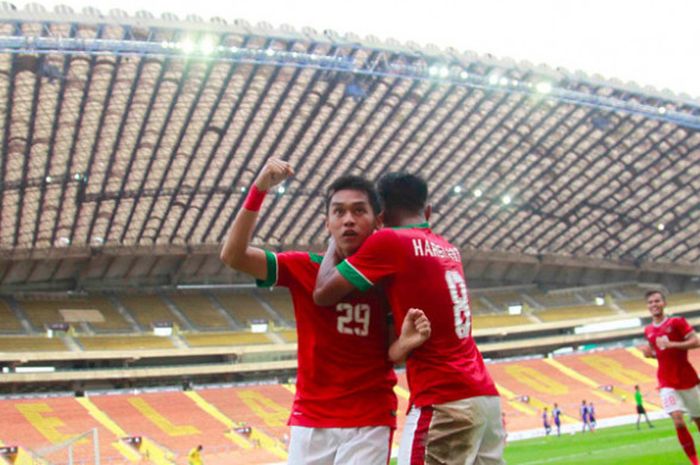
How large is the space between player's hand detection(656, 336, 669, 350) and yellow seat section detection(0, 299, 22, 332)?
151 ft

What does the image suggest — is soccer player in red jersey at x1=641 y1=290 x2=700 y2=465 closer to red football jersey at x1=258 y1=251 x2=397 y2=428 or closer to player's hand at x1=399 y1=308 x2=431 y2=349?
red football jersey at x1=258 y1=251 x2=397 y2=428

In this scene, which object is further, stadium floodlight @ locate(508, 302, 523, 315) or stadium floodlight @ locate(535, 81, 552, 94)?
stadium floodlight @ locate(508, 302, 523, 315)

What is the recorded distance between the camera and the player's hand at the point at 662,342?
1062 centimetres

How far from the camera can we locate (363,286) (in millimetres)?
5012

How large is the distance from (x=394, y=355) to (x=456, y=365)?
363mm

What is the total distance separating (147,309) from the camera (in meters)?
57.7

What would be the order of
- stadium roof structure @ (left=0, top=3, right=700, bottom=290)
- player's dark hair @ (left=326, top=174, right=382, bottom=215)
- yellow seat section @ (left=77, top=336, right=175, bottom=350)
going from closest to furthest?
player's dark hair @ (left=326, top=174, right=382, bottom=215) < stadium roof structure @ (left=0, top=3, right=700, bottom=290) < yellow seat section @ (left=77, top=336, right=175, bottom=350)

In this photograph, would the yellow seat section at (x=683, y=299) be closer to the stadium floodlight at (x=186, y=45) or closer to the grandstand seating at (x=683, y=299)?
the grandstand seating at (x=683, y=299)

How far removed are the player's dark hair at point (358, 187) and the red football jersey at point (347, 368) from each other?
0.57m

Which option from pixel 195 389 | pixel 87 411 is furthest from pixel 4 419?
pixel 195 389

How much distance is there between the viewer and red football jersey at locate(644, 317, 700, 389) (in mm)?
11070

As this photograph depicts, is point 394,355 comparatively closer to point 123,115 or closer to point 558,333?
point 123,115

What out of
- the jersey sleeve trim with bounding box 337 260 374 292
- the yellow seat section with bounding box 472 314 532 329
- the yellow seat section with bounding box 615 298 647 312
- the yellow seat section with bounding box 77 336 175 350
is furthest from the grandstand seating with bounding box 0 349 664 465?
the jersey sleeve trim with bounding box 337 260 374 292

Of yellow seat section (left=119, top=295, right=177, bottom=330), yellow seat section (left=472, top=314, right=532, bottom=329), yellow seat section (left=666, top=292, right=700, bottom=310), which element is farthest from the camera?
yellow seat section (left=666, top=292, right=700, bottom=310)
